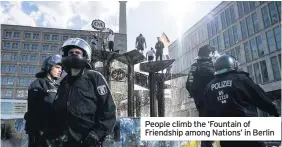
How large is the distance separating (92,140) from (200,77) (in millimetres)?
2877

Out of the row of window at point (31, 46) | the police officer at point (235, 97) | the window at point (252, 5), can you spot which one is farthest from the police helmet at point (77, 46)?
the row of window at point (31, 46)

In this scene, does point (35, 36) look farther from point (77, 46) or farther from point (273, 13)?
point (77, 46)

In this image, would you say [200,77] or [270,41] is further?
[270,41]

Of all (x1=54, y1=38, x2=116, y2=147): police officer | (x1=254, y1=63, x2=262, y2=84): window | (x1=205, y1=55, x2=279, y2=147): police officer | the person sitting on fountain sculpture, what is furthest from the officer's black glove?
(x1=254, y1=63, x2=262, y2=84): window

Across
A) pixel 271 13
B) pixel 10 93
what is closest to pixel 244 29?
pixel 271 13

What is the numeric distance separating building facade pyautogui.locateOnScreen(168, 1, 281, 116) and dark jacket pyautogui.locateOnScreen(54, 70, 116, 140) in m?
20.2

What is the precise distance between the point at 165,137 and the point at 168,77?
9.90m

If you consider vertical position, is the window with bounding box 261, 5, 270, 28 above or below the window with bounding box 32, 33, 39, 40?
below

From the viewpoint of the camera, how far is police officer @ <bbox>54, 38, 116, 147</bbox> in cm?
265

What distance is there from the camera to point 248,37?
35.3 m

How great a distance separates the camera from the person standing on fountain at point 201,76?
15.5 feet

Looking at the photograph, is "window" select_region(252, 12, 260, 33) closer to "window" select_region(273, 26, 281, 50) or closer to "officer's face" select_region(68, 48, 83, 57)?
"window" select_region(273, 26, 281, 50)

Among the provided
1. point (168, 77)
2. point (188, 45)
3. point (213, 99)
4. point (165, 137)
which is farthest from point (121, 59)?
point (188, 45)

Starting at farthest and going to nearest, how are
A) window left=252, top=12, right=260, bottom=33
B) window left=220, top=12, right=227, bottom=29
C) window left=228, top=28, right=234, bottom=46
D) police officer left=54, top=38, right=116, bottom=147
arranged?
window left=220, top=12, right=227, bottom=29 < window left=228, top=28, right=234, bottom=46 < window left=252, top=12, right=260, bottom=33 < police officer left=54, top=38, right=116, bottom=147
